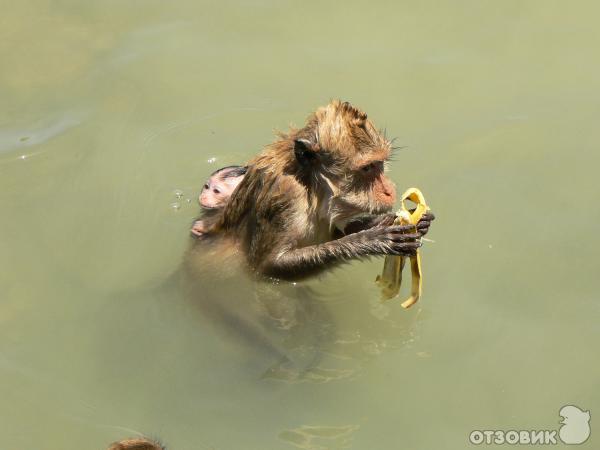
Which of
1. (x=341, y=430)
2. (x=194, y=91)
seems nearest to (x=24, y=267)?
(x=194, y=91)

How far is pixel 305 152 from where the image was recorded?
803 cm


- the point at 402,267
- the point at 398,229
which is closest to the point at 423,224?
the point at 398,229

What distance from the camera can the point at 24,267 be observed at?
9469mm

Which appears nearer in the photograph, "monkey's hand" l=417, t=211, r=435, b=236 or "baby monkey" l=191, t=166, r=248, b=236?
"monkey's hand" l=417, t=211, r=435, b=236

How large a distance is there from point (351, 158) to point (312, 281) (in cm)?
182

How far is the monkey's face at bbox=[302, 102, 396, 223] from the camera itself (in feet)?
26.2

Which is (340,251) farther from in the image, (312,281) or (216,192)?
(216,192)

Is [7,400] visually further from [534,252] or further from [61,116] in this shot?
[534,252]

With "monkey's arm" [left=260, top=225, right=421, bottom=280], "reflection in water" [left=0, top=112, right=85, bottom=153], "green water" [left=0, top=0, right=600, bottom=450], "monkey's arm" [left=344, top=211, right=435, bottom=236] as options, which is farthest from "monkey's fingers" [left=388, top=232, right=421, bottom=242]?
"reflection in water" [left=0, top=112, right=85, bottom=153]

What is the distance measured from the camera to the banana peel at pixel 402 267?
8.11 meters

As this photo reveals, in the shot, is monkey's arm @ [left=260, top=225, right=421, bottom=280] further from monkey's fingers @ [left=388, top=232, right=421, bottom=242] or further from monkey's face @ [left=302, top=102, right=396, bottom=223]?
monkey's face @ [left=302, top=102, right=396, bottom=223]

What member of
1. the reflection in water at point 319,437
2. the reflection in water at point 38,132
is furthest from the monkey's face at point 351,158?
the reflection in water at point 38,132

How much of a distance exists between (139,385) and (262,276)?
1507 millimetres

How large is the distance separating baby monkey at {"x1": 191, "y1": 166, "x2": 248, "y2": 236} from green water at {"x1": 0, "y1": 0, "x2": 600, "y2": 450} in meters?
0.57
